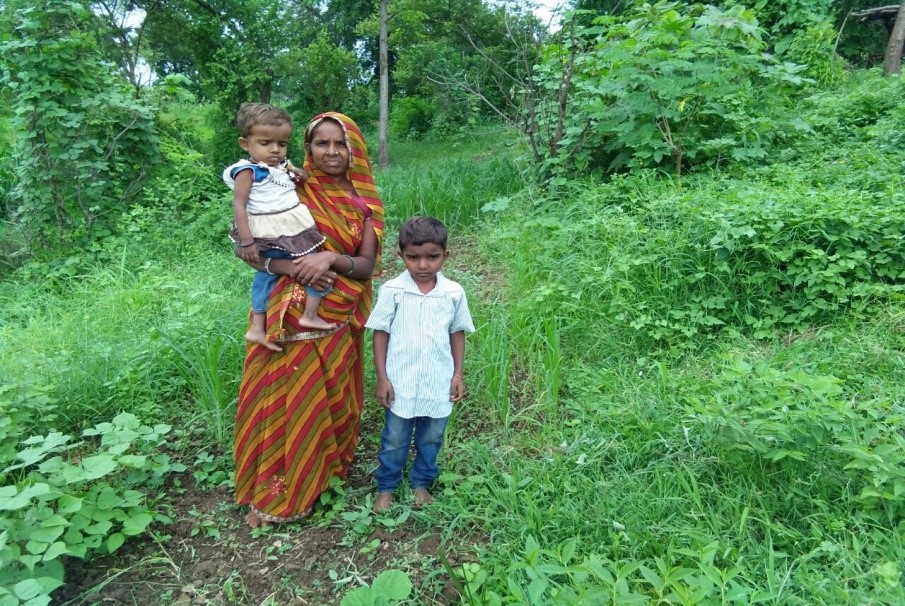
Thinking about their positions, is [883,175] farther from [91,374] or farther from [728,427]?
[91,374]

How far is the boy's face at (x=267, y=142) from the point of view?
6.53 ft

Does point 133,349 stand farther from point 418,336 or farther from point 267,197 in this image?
point 418,336

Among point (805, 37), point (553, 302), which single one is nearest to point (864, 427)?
point (553, 302)

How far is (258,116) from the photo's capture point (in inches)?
77.4

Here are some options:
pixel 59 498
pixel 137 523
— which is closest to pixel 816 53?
pixel 137 523

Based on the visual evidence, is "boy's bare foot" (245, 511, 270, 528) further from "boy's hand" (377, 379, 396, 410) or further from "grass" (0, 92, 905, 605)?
"boy's hand" (377, 379, 396, 410)

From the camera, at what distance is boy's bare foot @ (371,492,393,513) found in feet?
7.67

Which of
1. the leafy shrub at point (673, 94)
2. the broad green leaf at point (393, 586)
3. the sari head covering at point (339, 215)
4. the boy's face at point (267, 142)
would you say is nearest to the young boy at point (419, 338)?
the sari head covering at point (339, 215)

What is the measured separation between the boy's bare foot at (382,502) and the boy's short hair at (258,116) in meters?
1.50

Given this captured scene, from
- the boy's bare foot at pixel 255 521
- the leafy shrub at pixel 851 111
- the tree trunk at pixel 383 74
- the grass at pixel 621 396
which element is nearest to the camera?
the grass at pixel 621 396

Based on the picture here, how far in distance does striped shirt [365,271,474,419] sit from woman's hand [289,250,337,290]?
224 mm

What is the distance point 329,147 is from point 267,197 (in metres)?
0.30

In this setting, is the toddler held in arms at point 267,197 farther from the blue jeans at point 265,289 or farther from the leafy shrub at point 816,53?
the leafy shrub at point 816,53

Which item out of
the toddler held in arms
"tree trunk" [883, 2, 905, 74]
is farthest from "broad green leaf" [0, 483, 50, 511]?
"tree trunk" [883, 2, 905, 74]
